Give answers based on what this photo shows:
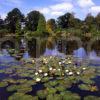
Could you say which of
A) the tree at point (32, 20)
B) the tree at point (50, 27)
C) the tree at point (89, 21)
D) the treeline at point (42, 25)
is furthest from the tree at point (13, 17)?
the tree at point (89, 21)

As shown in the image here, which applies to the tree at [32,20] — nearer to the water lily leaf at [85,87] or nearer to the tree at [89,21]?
the tree at [89,21]

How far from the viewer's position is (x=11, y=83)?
8.52 m

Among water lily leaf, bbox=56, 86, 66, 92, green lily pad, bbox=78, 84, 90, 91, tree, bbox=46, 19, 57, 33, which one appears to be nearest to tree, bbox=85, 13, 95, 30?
tree, bbox=46, 19, 57, 33

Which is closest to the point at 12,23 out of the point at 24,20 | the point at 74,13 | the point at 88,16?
the point at 24,20

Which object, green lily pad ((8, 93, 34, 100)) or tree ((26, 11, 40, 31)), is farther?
tree ((26, 11, 40, 31))

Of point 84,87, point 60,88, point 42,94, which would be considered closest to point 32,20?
point 84,87

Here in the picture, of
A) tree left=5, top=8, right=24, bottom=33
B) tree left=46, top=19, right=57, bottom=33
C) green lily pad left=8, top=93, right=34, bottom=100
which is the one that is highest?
tree left=5, top=8, right=24, bottom=33

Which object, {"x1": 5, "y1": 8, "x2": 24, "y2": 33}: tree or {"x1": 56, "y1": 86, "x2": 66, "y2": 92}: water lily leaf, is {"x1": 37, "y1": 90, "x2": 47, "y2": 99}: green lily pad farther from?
{"x1": 5, "y1": 8, "x2": 24, "y2": 33}: tree

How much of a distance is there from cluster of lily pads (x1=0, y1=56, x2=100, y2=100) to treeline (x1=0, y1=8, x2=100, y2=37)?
138 ft

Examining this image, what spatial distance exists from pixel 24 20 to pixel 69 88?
2736 inches

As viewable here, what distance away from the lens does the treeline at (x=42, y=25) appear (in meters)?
55.1

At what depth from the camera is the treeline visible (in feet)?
181

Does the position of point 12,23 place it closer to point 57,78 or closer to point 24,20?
point 24,20

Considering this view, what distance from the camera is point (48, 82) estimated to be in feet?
27.7
